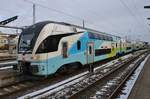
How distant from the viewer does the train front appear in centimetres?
1425

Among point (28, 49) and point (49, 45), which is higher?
point (49, 45)

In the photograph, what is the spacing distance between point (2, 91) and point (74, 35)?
7099 mm

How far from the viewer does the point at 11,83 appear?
46.9 feet

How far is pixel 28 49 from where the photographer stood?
1450 centimetres

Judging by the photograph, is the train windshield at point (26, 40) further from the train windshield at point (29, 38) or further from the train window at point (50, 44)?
the train window at point (50, 44)

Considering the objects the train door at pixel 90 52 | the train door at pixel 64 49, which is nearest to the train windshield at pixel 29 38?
the train door at pixel 64 49

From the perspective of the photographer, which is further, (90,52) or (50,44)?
(90,52)

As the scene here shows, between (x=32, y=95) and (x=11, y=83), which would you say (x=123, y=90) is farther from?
(x=11, y=83)

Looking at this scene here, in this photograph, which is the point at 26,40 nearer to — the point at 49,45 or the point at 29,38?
the point at 29,38

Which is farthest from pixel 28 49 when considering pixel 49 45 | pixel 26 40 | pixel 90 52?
pixel 90 52

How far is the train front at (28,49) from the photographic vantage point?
14.3m

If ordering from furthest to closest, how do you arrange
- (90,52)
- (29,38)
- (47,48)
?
(90,52)
(29,38)
(47,48)

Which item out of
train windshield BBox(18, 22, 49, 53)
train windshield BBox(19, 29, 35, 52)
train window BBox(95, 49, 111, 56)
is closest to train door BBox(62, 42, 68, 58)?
train windshield BBox(18, 22, 49, 53)

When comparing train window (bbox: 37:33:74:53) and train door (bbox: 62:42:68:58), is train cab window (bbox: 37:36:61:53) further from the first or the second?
train door (bbox: 62:42:68:58)
